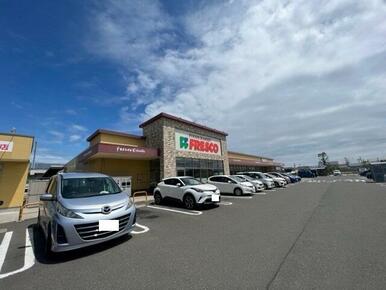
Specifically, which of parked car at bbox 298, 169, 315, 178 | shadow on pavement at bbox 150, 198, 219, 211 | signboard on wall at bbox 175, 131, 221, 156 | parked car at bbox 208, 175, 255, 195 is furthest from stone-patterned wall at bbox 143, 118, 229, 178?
parked car at bbox 298, 169, 315, 178

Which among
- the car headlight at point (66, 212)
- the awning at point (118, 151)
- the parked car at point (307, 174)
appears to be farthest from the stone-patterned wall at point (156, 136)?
the parked car at point (307, 174)

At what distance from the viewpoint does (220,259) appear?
4.24 m

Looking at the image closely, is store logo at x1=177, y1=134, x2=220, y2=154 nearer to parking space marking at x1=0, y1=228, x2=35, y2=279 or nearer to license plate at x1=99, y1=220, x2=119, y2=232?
parking space marking at x1=0, y1=228, x2=35, y2=279

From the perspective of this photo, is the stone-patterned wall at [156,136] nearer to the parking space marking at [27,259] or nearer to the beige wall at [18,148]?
the beige wall at [18,148]

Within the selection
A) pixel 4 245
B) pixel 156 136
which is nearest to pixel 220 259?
pixel 4 245

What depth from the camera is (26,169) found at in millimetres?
13797

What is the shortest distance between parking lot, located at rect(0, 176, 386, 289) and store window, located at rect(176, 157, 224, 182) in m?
12.3

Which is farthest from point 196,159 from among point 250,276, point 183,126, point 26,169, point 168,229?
point 250,276

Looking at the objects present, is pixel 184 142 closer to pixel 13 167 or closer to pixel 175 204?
pixel 175 204

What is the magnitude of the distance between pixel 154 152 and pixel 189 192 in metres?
7.77

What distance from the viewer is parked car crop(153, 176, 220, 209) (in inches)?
398

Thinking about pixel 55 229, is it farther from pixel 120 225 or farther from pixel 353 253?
pixel 353 253

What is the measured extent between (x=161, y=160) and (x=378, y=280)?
608 inches

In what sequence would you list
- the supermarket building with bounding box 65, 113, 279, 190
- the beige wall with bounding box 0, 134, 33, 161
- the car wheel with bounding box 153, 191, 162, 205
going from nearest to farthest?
1. the car wheel with bounding box 153, 191, 162, 205
2. the beige wall with bounding box 0, 134, 33, 161
3. the supermarket building with bounding box 65, 113, 279, 190
